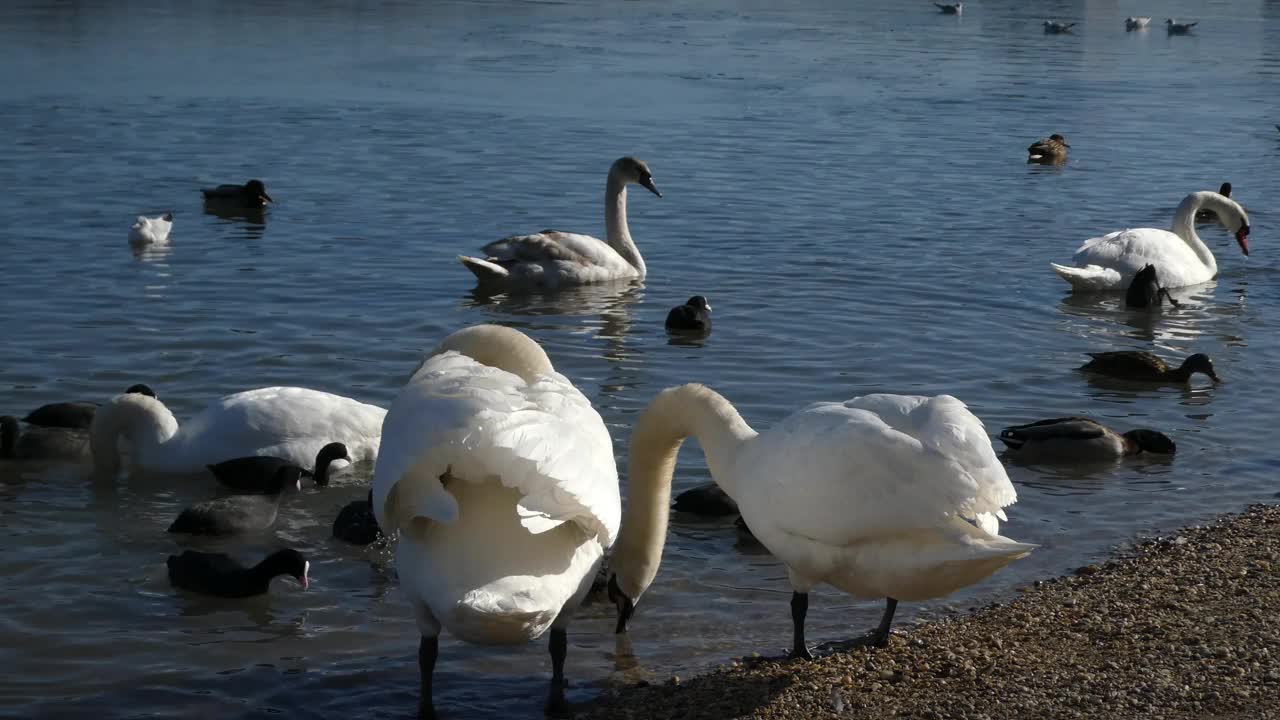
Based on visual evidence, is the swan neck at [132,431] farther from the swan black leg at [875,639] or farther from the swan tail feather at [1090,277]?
the swan tail feather at [1090,277]

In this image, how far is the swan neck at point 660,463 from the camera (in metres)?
6.50

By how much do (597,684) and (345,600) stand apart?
5.02ft

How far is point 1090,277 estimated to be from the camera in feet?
49.5

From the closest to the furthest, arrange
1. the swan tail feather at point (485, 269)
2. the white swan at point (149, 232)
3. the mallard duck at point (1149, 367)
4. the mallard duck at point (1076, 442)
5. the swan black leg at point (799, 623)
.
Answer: the swan black leg at point (799, 623), the mallard duck at point (1076, 442), the mallard duck at point (1149, 367), the swan tail feather at point (485, 269), the white swan at point (149, 232)

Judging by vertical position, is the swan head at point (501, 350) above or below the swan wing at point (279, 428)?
above

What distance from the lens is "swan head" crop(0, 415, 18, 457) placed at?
31.1 feet

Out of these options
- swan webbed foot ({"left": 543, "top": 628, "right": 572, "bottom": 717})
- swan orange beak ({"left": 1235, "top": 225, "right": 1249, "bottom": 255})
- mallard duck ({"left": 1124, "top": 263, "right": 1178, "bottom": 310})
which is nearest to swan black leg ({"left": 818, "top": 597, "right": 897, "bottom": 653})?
swan webbed foot ({"left": 543, "top": 628, "right": 572, "bottom": 717})

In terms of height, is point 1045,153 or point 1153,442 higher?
point 1045,153

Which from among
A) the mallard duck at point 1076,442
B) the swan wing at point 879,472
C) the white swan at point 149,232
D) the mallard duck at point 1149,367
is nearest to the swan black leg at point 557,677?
the swan wing at point 879,472

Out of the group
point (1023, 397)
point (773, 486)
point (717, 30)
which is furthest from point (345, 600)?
point (717, 30)

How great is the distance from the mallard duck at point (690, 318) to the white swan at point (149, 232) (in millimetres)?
5931

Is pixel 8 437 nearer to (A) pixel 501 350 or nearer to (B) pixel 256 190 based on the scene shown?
(A) pixel 501 350

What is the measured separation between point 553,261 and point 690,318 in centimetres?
289

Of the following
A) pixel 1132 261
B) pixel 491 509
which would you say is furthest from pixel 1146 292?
pixel 491 509
